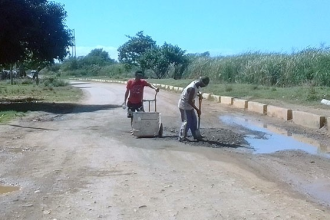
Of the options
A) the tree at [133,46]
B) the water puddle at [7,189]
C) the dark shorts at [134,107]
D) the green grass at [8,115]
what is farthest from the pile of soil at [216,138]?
the tree at [133,46]

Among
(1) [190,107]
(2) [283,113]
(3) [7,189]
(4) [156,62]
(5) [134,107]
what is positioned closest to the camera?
(3) [7,189]

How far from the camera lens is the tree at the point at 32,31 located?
2414 centimetres

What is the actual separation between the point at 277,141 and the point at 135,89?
12.8 ft

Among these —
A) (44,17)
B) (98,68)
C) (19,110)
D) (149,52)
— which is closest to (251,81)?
(44,17)

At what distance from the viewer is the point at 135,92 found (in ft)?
48.3

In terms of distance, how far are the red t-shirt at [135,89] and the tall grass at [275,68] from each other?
47.4ft

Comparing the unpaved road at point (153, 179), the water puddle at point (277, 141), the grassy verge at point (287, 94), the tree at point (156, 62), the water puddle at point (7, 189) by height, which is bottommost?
the water puddle at point (277, 141)

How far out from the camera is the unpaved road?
259 inches

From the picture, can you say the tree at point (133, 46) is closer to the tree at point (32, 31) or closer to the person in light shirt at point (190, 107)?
the tree at point (32, 31)

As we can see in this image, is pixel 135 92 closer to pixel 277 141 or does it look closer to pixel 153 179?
pixel 277 141

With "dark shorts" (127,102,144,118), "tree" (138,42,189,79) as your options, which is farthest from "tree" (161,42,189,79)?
"dark shorts" (127,102,144,118)

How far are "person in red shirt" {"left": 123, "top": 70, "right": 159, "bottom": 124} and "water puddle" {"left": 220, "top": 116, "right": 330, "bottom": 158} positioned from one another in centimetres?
300

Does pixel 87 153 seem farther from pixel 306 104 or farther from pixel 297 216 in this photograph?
pixel 306 104

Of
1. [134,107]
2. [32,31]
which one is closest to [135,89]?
[134,107]
